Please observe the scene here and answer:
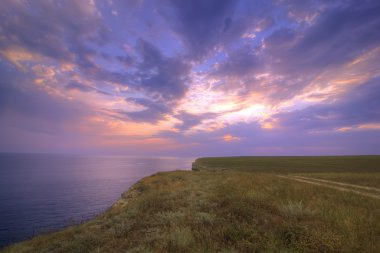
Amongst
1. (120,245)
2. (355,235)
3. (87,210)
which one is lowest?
(87,210)

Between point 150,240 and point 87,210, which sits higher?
point 150,240

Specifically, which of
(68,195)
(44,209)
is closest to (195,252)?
(44,209)

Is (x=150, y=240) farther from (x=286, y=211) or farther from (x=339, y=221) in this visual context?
(x=339, y=221)

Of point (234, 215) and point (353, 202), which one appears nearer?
point (234, 215)

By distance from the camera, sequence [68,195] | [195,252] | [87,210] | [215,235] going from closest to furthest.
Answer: [195,252] < [215,235] < [87,210] < [68,195]

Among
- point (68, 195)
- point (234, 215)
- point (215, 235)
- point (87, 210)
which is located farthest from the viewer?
point (68, 195)

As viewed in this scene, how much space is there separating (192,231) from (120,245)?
2400 millimetres

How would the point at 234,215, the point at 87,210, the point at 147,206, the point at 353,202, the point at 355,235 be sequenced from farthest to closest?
1. the point at 87,210
2. the point at 147,206
3. the point at 353,202
4. the point at 234,215
5. the point at 355,235

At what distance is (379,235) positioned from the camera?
6637 mm

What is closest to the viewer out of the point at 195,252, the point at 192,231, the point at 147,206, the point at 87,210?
the point at 195,252

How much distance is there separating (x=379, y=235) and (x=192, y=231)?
18.9 feet

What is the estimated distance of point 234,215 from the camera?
8.90 meters

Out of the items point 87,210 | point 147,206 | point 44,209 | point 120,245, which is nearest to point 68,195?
point 44,209

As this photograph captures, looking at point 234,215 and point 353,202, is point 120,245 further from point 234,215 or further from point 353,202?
point 353,202
